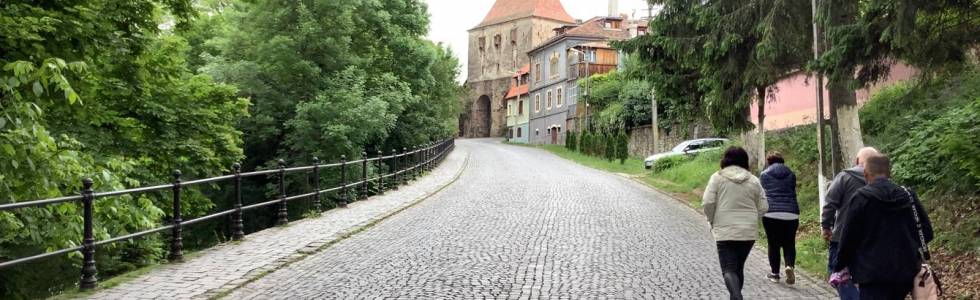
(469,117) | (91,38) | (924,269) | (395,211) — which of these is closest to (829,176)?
(395,211)

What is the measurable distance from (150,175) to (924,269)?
14.0 m

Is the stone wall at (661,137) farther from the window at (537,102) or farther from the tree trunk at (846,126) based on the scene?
the window at (537,102)

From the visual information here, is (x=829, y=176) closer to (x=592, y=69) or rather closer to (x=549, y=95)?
(x=592, y=69)

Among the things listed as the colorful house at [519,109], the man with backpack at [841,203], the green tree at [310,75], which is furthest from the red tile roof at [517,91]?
the man with backpack at [841,203]

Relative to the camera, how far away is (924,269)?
4.52 metres

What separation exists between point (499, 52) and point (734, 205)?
94.3 meters

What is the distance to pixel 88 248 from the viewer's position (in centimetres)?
702

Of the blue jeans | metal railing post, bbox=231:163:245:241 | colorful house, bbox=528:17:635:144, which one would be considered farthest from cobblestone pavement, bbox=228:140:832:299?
colorful house, bbox=528:17:635:144

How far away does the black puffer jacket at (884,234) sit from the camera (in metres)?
4.50

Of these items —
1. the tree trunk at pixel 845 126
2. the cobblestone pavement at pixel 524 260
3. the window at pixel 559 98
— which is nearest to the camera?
the cobblestone pavement at pixel 524 260

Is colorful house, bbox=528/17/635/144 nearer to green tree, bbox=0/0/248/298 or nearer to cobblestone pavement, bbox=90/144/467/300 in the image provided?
green tree, bbox=0/0/248/298

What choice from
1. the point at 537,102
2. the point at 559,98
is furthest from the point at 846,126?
the point at 537,102

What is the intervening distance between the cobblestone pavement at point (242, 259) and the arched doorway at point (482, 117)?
83663 mm

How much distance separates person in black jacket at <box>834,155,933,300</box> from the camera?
177 inches
